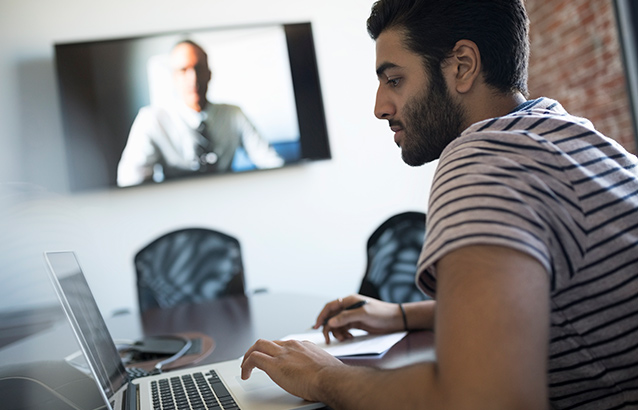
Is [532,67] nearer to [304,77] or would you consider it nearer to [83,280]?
[304,77]

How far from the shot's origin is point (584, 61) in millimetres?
3193

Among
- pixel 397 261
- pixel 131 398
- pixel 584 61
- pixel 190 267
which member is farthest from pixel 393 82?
pixel 584 61

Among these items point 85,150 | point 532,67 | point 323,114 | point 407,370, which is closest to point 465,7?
point 407,370

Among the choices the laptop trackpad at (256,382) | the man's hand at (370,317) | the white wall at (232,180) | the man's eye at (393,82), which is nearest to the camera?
the laptop trackpad at (256,382)

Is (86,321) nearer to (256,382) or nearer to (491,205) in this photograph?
(256,382)

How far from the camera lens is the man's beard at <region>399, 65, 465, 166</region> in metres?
0.99

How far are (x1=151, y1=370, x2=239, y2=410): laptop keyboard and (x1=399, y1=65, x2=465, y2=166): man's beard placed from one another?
545mm

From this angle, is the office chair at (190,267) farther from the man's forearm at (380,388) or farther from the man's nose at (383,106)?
the man's forearm at (380,388)

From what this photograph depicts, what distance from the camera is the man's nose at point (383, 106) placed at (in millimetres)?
1056

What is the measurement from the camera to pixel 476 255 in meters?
0.63

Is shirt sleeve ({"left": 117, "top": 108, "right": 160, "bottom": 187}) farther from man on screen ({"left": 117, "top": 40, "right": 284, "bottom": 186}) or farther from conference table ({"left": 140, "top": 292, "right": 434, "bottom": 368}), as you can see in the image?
conference table ({"left": 140, "top": 292, "right": 434, "bottom": 368})

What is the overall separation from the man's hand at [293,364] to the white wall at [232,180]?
2.25 m

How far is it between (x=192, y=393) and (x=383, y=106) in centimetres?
59

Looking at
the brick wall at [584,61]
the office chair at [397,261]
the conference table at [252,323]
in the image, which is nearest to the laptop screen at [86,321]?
the conference table at [252,323]
